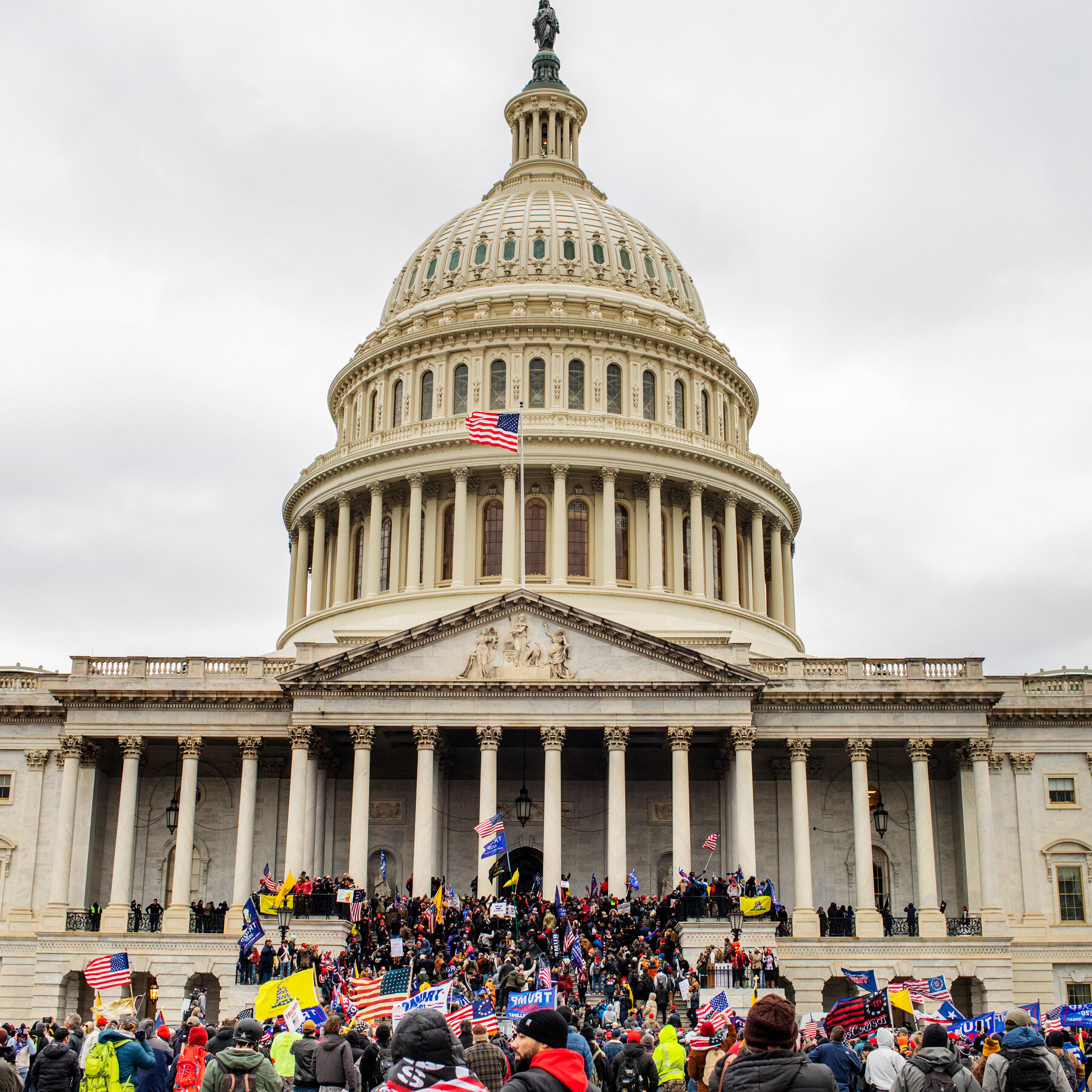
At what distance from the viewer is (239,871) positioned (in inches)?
1986

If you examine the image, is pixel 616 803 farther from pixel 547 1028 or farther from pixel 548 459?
pixel 547 1028

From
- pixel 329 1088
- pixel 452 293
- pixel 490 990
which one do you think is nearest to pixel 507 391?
pixel 452 293

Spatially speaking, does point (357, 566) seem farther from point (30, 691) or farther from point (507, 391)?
point (30, 691)

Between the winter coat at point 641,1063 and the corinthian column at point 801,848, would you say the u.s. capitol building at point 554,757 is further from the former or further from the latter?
the winter coat at point 641,1063

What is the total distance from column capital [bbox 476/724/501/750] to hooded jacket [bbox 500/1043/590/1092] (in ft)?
134

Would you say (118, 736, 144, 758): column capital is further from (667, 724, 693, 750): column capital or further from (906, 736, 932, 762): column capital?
(906, 736, 932, 762): column capital

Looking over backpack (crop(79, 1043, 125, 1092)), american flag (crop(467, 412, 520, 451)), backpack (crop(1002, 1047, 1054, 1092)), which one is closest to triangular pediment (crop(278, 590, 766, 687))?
american flag (crop(467, 412, 520, 451))

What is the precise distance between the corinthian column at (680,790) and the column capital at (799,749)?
14.0ft

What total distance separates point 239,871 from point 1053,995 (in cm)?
2975

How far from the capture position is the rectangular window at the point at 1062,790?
5384 centimetres

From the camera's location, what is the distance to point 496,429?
5944 cm

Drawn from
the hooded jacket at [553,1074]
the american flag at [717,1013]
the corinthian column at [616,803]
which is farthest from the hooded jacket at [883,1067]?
the corinthian column at [616,803]

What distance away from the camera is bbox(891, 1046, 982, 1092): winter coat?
1196 cm

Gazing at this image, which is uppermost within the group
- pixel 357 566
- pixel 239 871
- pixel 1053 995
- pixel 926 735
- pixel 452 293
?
pixel 452 293
